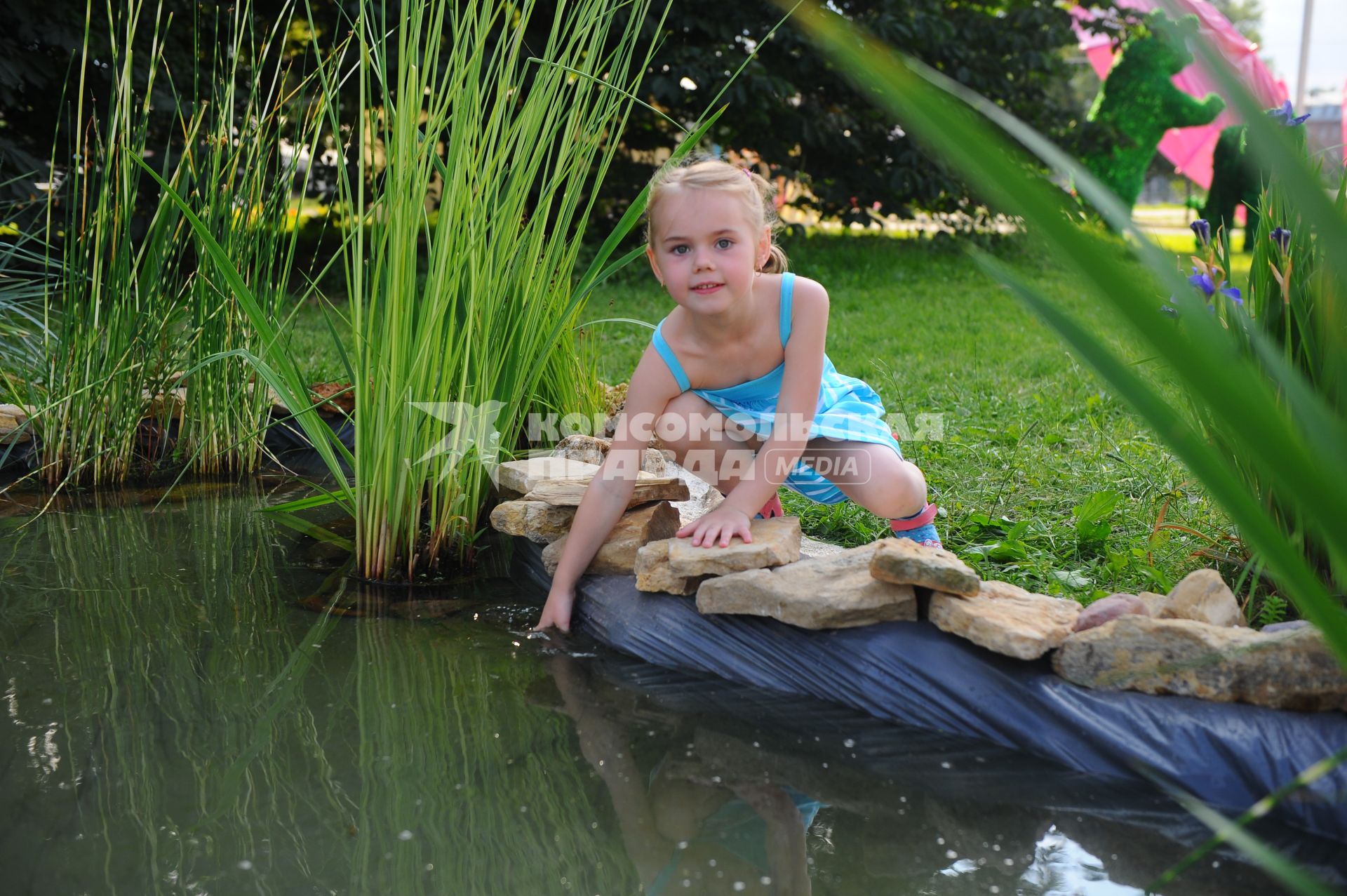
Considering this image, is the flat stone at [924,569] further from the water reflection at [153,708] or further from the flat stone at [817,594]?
the water reflection at [153,708]

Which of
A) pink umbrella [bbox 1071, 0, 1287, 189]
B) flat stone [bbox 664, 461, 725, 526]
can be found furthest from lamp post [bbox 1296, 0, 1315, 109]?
flat stone [bbox 664, 461, 725, 526]

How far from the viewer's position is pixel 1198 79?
8.91 m

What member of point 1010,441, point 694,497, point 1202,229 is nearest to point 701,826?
point 1202,229

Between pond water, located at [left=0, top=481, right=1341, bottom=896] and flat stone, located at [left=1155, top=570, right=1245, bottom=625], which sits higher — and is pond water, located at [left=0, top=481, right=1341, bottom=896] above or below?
below

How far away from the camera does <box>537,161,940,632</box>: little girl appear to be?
189 centimetres

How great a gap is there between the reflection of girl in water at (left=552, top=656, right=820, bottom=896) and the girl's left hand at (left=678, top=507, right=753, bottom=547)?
38cm

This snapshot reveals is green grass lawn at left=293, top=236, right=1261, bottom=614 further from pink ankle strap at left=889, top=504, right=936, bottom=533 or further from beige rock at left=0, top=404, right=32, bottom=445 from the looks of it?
beige rock at left=0, top=404, right=32, bottom=445

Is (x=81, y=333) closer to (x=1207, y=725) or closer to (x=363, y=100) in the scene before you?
(x=363, y=100)

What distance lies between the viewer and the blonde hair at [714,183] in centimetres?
188

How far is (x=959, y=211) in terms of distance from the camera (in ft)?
26.7

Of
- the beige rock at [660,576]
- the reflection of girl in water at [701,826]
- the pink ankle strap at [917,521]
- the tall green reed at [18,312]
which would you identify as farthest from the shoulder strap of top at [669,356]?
the tall green reed at [18,312]

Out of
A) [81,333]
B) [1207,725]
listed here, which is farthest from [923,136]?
[81,333]

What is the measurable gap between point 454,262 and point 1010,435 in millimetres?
1725

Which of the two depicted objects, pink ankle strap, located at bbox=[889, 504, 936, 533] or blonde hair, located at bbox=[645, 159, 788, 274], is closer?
blonde hair, located at bbox=[645, 159, 788, 274]
